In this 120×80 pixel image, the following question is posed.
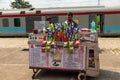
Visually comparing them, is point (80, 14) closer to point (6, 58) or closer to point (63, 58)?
point (6, 58)

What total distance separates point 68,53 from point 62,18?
50.8 feet

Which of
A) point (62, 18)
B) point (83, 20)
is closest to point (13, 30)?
point (62, 18)

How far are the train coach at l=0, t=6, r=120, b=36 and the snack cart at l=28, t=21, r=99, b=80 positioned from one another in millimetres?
14182

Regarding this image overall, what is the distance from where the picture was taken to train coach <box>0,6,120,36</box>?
22.0 meters

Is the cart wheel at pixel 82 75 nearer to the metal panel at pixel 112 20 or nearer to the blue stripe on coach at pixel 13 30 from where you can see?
the metal panel at pixel 112 20

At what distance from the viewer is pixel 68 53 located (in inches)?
A: 297

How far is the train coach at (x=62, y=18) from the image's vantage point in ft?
72.3

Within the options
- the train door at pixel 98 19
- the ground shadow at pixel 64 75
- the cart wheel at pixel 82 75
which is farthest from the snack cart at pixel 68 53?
the train door at pixel 98 19

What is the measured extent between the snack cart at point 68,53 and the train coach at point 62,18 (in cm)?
1418

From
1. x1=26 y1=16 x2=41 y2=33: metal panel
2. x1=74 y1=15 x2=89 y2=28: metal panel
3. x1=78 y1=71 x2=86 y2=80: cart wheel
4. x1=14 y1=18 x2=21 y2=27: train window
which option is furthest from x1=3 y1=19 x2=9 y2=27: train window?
x1=78 y1=71 x2=86 y2=80: cart wheel

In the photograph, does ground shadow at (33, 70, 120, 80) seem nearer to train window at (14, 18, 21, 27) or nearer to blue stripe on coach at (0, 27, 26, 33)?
blue stripe on coach at (0, 27, 26, 33)

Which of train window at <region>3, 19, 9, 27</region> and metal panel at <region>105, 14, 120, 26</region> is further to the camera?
train window at <region>3, 19, 9, 27</region>

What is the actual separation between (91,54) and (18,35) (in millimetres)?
17688

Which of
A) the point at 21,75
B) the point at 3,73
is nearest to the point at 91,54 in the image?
the point at 21,75
